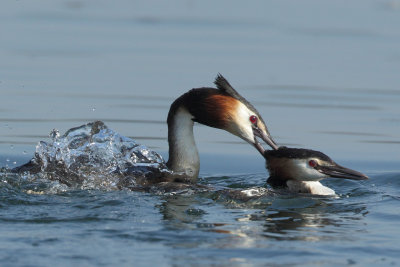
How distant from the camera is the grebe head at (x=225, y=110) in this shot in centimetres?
938

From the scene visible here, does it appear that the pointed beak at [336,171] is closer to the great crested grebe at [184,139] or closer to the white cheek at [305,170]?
the white cheek at [305,170]

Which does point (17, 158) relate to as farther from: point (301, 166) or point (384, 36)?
point (384, 36)

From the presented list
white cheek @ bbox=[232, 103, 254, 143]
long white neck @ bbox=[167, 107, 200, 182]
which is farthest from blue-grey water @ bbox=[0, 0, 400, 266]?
white cheek @ bbox=[232, 103, 254, 143]

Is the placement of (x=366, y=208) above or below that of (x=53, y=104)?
below

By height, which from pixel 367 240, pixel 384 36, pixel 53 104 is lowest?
pixel 367 240

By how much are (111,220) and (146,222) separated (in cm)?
Result: 28

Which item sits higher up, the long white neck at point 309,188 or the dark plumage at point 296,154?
the dark plumage at point 296,154

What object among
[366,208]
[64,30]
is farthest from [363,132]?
[64,30]

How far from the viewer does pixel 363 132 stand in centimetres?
1239

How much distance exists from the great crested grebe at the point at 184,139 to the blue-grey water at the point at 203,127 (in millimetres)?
424

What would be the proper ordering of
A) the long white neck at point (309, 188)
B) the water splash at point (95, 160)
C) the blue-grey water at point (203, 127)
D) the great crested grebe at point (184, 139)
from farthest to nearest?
the long white neck at point (309, 188)
the great crested grebe at point (184, 139)
the water splash at point (95, 160)
the blue-grey water at point (203, 127)

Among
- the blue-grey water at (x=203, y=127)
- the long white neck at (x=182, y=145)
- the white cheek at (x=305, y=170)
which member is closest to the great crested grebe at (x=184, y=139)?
the long white neck at (x=182, y=145)

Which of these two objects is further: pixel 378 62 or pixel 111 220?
pixel 378 62

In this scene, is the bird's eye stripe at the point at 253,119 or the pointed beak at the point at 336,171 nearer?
the bird's eye stripe at the point at 253,119
